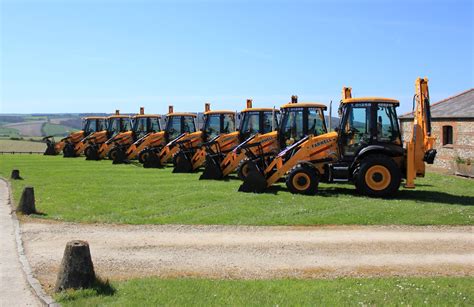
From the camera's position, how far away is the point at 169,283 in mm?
7777

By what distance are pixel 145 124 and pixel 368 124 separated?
18690 mm

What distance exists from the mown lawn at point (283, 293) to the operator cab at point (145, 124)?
23985mm

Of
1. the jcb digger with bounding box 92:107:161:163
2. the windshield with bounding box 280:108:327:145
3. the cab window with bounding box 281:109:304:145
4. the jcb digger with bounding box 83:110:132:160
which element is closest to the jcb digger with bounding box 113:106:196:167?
the jcb digger with bounding box 92:107:161:163

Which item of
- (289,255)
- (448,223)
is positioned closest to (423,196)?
(448,223)

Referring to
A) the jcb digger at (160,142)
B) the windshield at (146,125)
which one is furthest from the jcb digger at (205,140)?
the windshield at (146,125)

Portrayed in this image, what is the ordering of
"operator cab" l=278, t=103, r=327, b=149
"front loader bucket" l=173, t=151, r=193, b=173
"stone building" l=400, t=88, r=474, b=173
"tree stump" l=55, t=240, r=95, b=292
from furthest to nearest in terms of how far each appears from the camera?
"stone building" l=400, t=88, r=474, b=173 → "front loader bucket" l=173, t=151, r=193, b=173 → "operator cab" l=278, t=103, r=327, b=149 → "tree stump" l=55, t=240, r=95, b=292

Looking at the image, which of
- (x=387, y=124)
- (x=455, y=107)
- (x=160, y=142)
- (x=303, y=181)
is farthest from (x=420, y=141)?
(x=160, y=142)

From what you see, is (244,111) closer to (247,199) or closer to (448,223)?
(247,199)

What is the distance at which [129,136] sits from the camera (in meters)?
32.8

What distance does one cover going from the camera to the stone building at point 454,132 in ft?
82.2

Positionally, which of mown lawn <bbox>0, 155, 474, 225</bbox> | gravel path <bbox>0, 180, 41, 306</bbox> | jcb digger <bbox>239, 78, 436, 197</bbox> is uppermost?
jcb digger <bbox>239, 78, 436, 197</bbox>

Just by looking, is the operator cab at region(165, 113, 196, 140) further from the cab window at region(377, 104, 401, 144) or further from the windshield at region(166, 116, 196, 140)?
the cab window at region(377, 104, 401, 144)

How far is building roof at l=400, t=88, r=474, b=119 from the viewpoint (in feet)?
86.2

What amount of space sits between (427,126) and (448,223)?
4.84 m
